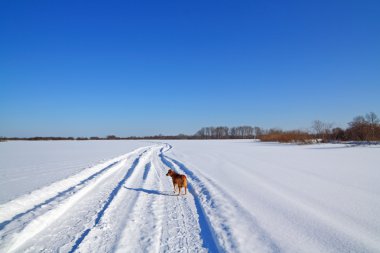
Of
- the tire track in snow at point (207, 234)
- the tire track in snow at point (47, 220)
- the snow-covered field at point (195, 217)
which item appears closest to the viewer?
the tire track in snow at point (207, 234)

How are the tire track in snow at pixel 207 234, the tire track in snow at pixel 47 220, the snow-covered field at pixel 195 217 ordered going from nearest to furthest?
the tire track in snow at pixel 207 234 → the snow-covered field at pixel 195 217 → the tire track in snow at pixel 47 220

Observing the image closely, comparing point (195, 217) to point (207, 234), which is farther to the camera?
point (195, 217)

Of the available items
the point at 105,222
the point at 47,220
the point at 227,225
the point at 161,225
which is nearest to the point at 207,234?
the point at 227,225

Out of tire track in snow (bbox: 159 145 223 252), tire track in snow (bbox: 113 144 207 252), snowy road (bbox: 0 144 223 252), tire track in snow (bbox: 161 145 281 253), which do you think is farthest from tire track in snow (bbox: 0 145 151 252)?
tire track in snow (bbox: 161 145 281 253)

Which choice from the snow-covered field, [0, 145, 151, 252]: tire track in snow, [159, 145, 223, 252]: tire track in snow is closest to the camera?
[159, 145, 223, 252]: tire track in snow

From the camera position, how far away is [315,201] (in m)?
6.70

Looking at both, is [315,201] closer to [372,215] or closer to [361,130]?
[372,215]

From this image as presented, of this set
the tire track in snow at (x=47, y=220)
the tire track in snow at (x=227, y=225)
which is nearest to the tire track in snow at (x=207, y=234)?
the tire track in snow at (x=227, y=225)

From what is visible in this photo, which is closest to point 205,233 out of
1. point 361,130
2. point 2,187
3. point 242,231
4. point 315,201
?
point 242,231

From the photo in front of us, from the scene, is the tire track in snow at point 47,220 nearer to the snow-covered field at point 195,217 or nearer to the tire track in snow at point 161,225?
the snow-covered field at point 195,217

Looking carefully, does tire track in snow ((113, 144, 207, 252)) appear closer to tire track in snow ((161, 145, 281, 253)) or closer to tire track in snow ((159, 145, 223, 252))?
tire track in snow ((159, 145, 223, 252))

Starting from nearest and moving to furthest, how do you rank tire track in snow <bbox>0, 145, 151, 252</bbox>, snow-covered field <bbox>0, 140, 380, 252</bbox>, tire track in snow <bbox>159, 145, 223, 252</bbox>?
tire track in snow <bbox>159, 145, 223, 252</bbox>
snow-covered field <bbox>0, 140, 380, 252</bbox>
tire track in snow <bbox>0, 145, 151, 252</bbox>

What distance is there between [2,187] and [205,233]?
7.90m

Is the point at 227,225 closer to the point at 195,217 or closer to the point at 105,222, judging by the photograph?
the point at 195,217
